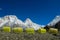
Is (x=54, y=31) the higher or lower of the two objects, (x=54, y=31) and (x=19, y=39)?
the higher

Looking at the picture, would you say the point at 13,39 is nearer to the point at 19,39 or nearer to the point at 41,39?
the point at 19,39

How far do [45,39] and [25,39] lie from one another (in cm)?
635

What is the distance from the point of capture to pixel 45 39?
4288 centimetres

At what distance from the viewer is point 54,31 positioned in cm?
6656

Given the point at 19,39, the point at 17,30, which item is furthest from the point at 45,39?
the point at 17,30

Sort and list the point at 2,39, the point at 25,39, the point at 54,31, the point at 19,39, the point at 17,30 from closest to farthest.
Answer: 1. the point at 2,39
2. the point at 19,39
3. the point at 25,39
4. the point at 17,30
5. the point at 54,31

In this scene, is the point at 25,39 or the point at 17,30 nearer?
the point at 25,39

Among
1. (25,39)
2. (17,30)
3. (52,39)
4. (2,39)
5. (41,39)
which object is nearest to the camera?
(2,39)

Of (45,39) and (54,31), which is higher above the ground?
(54,31)

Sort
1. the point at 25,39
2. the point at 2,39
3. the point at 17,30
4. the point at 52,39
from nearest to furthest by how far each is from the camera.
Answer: the point at 2,39
the point at 25,39
the point at 52,39
the point at 17,30

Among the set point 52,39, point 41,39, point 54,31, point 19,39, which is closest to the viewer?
point 19,39

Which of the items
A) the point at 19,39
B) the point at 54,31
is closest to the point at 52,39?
the point at 19,39

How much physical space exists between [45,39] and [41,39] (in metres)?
1.52

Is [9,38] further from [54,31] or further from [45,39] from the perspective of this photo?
[54,31]
